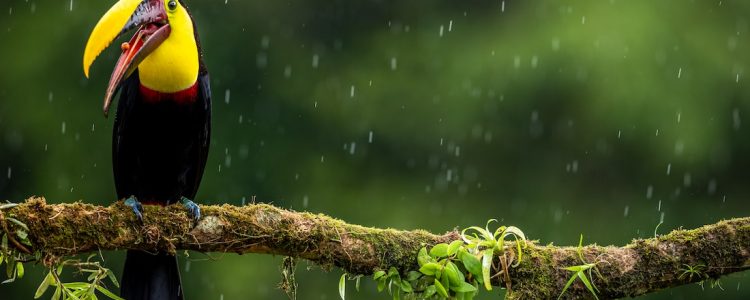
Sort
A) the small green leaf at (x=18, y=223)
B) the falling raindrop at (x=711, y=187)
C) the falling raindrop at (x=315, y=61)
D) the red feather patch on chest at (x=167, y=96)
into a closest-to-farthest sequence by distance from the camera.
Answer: the small green leaf at (x=18, y=223), the red feather patch on chest at (x=167, y=96), the falling raindrop at (x=711, y=187), the falling raindrop at (x=315, y=61)

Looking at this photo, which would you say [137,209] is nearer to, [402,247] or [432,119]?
[402,247]

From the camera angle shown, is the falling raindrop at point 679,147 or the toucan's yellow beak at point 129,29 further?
the falling raindrop at point 679,147

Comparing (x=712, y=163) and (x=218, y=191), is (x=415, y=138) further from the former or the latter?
(x=712, y=163)

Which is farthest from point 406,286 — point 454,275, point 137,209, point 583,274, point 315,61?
point 315,61

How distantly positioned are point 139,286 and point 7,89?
3.79 meters

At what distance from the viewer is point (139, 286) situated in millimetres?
3289

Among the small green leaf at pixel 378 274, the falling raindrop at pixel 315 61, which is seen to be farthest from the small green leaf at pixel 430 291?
Result: the falling raindrop at pixel 315 61

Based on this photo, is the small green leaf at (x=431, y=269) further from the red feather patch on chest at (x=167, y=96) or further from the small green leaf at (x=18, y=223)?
the red feather patch on chest at (x=167, y=96)

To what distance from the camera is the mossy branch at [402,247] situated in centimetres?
288

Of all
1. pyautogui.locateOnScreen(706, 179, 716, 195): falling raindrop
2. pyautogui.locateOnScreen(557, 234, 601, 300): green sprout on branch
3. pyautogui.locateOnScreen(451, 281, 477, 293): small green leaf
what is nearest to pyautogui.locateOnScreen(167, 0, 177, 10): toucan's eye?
pyautogui.locateOnScreen(451, 281, 477, 293): small green leaf

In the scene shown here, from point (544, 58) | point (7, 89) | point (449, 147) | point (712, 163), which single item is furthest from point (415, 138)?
point (7, 89)

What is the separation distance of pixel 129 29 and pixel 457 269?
115 centimetres

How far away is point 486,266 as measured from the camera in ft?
9.50

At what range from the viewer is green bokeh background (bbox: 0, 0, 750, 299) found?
652cm
